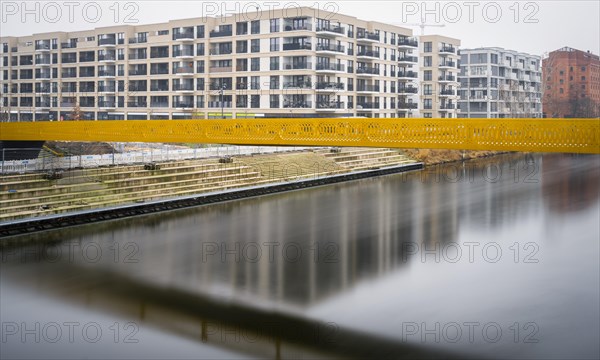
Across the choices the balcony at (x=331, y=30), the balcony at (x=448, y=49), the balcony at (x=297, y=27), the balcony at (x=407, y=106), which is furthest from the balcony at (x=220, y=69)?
the balcony at (x=448, y=49)

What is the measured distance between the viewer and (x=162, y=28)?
166 feet

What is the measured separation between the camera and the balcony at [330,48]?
44.9m

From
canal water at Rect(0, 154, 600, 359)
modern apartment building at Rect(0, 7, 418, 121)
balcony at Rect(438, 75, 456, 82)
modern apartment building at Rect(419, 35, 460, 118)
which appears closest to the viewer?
canal water at Rect(0, 154, 600, 359)

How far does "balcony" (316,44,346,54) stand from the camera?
4494 centimetres

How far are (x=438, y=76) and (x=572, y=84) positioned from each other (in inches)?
564

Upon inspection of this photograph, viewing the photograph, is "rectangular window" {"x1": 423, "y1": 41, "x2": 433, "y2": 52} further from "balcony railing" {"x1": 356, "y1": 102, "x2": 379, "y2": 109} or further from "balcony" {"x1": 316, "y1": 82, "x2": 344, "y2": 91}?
"balcony" {"x1": 316, "y1": 82, "x2": 344, "y2": 91}

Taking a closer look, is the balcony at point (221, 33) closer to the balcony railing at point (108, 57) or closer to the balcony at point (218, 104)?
the balcony at point (218, 104)

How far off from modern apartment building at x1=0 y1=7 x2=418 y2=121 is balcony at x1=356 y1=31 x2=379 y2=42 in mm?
74

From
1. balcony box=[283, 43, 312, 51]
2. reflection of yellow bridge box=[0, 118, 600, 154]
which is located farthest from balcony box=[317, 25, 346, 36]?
reflection of yellow bridge box=[0, 118, 600, 154]

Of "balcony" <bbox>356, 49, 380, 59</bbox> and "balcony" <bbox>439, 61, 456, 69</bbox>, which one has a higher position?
"balcony" <bbox>439, 61, 456, 69</bbox>

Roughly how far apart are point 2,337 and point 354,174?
29.6m

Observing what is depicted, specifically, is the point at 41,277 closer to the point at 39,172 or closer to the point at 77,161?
the point at 39,172

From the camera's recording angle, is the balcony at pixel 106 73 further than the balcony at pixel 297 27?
Yes

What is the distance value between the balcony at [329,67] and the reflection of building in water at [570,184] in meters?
15.4
